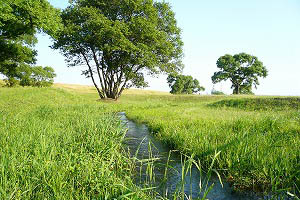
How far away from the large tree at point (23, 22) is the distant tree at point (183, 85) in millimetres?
59088

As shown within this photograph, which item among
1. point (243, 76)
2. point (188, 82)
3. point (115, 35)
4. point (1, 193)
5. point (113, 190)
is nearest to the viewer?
point (1, 193)

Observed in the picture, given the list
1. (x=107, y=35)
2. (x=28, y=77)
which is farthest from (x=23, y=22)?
(x=28, y=77)

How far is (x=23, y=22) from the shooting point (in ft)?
81.4

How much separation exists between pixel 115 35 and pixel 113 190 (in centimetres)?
2541

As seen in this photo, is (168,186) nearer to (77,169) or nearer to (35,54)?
(77,169)

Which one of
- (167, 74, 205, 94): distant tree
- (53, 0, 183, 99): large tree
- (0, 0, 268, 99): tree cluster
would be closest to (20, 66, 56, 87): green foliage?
(0, 0, 268, 99): tree cluster

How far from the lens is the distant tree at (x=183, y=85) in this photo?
84375 mm

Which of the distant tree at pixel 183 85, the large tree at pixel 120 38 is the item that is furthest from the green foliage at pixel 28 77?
the distant tree at pixel 183 85

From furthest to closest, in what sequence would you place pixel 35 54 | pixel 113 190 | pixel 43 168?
1. pixel 35 54
2. pixel 43 168
3. pixel 113 190

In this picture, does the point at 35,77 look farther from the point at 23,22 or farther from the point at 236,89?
the point at 236,89

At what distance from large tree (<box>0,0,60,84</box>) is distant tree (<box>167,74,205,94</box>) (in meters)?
59.1

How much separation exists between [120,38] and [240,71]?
45.8 m

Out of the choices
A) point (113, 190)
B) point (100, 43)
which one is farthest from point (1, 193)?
point (100, 43)

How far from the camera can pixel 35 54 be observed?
34406 millimetres
